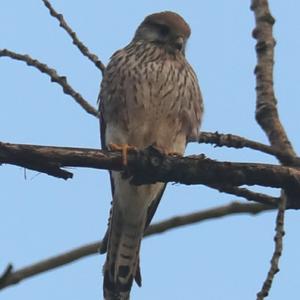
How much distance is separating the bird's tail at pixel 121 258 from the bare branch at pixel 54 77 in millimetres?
1053

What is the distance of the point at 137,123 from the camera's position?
5.25 metres

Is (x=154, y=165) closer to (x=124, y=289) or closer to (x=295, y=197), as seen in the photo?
(x=295, y=197)

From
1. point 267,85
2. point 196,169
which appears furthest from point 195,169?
point 267,85

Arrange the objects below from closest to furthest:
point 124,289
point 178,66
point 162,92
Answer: point 124,289 < point 162,92 < point 178,66

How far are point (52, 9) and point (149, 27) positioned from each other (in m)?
1.68

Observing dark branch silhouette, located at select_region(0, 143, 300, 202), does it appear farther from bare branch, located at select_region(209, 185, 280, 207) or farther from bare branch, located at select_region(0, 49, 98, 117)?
bare branch, located at select_region(0, 49, 98, 117)

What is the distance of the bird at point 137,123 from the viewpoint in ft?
17.2

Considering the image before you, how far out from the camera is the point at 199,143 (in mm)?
4461

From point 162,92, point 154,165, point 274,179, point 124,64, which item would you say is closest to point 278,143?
point 274,179

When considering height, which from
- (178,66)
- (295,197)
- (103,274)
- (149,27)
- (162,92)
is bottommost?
(295,197)

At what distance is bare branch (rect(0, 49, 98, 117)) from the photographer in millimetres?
4434

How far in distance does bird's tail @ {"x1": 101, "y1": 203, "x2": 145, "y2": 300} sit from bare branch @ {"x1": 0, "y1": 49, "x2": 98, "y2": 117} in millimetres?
1053

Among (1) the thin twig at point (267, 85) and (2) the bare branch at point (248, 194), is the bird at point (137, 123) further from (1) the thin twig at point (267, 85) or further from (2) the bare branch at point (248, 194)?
(2) the bare branch at point (248, 194)

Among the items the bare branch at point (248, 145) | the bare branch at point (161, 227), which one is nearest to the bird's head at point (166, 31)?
the bare branch at point (248, 145)
